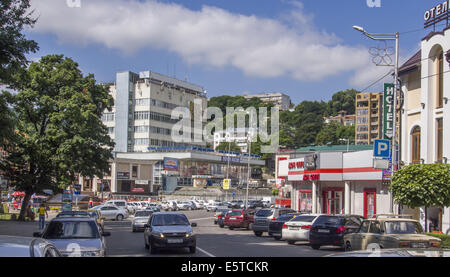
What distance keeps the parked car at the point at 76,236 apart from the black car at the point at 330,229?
36.3ft

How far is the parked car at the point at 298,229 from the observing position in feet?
78.7

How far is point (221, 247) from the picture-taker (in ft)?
70.4

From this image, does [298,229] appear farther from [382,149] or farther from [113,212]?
[113,212]

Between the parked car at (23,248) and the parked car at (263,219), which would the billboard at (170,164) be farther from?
the parked car at (23,248)

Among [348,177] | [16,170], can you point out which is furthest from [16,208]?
[348,177]

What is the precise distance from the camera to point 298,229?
2425 centimetres

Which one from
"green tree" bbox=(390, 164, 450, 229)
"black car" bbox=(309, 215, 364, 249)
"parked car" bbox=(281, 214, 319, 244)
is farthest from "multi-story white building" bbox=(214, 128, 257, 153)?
"black car" bbox=(309, 215, 364, 249)

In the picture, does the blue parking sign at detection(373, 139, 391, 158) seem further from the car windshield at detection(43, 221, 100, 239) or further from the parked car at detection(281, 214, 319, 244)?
the car windshield at detection(43, 221, 100, 239)

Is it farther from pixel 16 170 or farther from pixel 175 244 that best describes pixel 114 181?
pixel 175 244

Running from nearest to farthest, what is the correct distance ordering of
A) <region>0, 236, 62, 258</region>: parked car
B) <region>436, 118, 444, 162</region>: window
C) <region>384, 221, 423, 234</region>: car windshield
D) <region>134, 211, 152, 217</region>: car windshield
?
<region>0, 236, 62, 258</region>: parked car < <region>384, 221, 423, 234</region>: car windshield < <region>436, 118, 444, 162</region>: window < <region>134, 211, 152, 217</region>: car windshield

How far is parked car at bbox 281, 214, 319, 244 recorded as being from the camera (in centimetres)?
2400

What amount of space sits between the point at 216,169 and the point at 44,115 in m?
74.0
